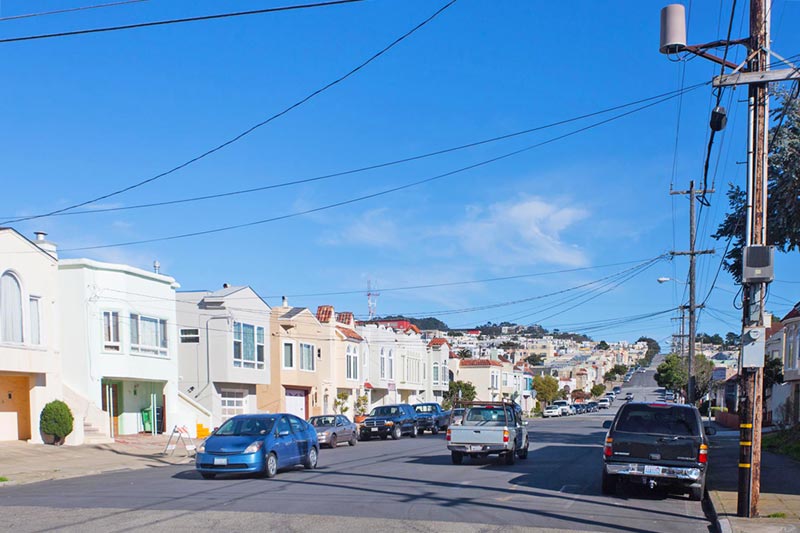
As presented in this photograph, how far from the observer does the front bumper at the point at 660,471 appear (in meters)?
14.8

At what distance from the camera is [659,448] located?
14.9 m

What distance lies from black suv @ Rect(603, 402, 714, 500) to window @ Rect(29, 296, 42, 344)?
2144 centimetres

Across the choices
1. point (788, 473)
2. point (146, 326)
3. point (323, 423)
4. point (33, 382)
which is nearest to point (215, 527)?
point (788, 473)

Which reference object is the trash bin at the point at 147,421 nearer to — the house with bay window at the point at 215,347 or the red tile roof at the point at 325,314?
the house with bay window at the point at 215,347

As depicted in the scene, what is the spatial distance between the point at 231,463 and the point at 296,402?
105ft

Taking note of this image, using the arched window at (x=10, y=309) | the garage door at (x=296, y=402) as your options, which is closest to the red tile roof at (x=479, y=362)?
the garage door at (x=296, y=402)

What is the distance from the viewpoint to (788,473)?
19531 millimetres

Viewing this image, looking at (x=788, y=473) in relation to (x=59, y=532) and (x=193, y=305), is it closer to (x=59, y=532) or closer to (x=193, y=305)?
(x=59, y=532)

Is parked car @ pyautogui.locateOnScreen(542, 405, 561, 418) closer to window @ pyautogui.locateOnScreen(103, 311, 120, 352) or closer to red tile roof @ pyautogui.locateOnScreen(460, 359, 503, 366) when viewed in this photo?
red tile roof @ pyautogui.locateOnScreen(460, 359, 503, 366)

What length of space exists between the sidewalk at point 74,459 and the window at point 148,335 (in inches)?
171

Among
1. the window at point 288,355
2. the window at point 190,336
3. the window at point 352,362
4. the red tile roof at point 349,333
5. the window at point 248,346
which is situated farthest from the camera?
the window at point 352,362

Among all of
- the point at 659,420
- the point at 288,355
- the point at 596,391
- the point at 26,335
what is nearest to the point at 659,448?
the point at 659,420

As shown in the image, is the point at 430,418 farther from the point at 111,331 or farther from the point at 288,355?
the point at 111,331

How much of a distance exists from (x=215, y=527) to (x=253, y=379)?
105ft
